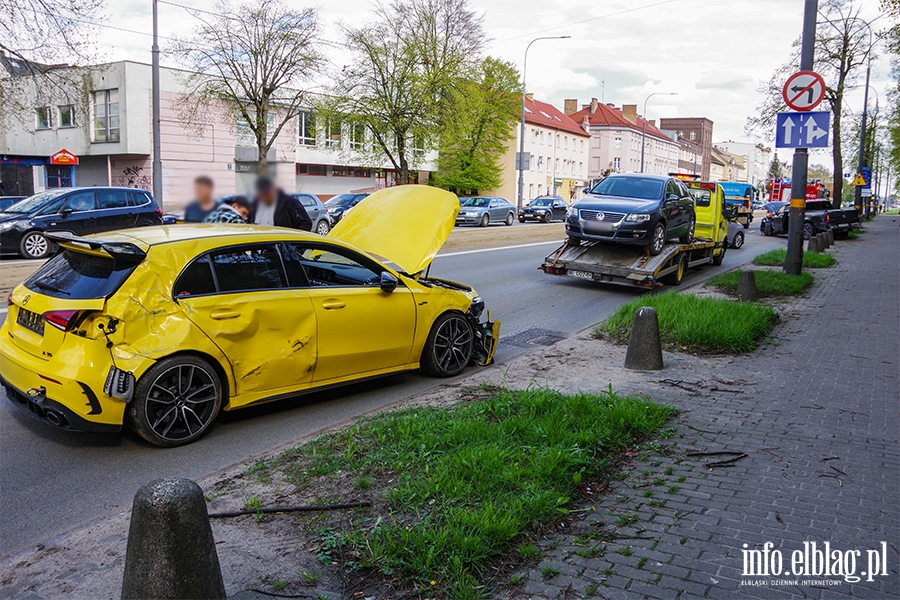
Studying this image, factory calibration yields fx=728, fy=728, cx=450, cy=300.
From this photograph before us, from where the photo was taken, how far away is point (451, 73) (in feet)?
121

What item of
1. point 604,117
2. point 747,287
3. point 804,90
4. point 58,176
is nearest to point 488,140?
point 58,176

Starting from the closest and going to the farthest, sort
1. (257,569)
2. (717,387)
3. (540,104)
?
(257,569)
(717,387)
(540,104)

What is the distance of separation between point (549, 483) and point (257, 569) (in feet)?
5.59

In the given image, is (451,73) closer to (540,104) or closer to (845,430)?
(845,430)

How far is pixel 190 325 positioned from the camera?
5.04m

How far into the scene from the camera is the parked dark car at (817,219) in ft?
100

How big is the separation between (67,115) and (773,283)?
12.5 m

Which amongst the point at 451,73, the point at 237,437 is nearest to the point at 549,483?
the point at 237,437

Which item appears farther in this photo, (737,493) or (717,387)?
(717,387)

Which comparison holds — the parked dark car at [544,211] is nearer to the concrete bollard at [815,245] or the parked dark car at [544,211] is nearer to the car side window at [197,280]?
the concrete bollard at [815,245]

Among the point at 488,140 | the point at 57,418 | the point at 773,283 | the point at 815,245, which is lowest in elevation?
the point at 57,418

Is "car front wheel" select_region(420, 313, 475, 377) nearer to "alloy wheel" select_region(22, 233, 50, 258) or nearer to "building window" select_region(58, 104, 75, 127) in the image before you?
"building window" select_region(58, 104, 75, 127)

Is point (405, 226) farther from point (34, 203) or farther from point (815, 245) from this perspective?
point (815, 245)

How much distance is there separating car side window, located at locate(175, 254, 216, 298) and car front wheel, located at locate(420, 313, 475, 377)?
238cm
